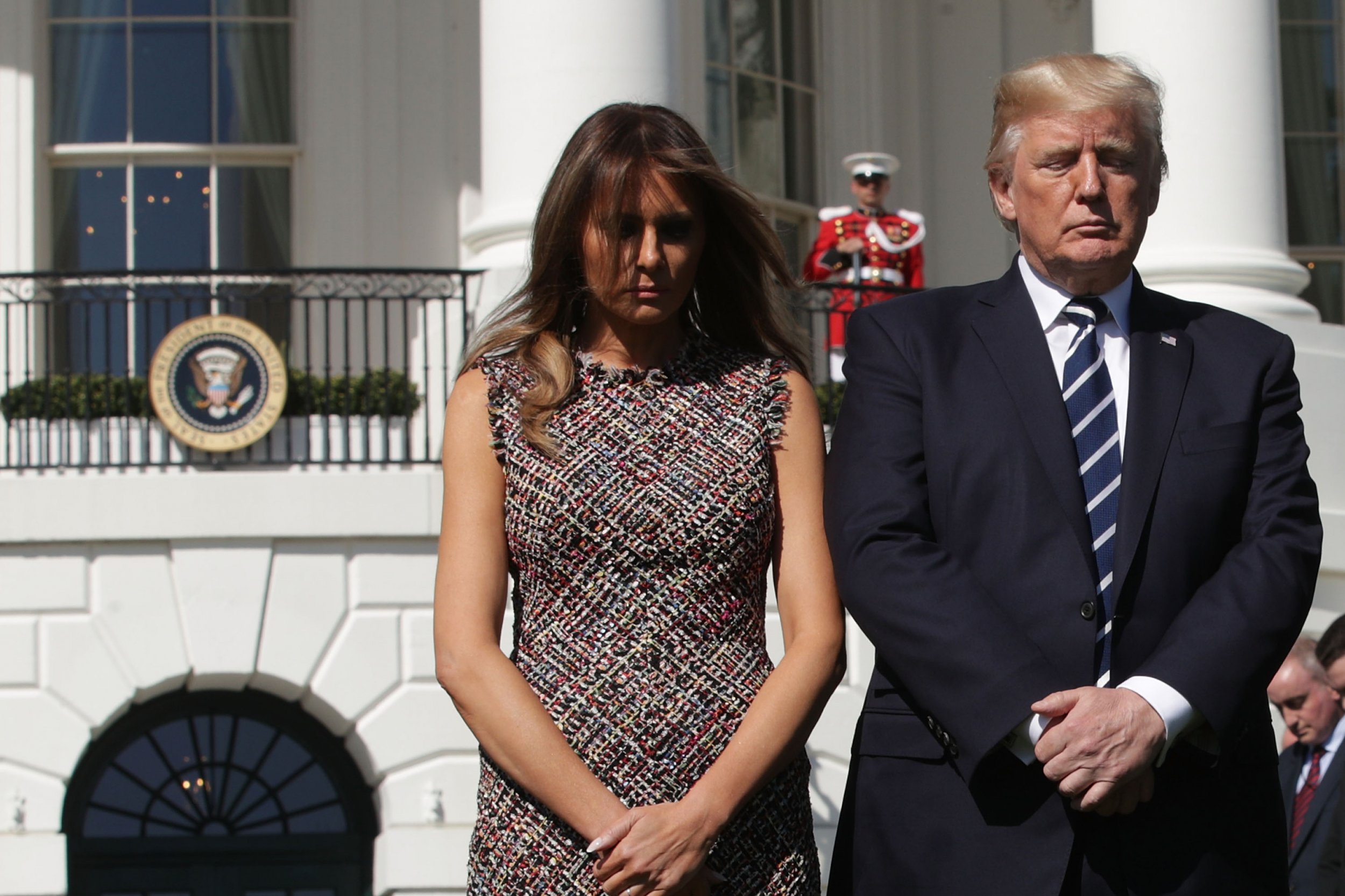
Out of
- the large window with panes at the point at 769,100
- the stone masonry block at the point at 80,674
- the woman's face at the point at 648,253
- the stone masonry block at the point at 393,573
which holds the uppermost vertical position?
the large window with panes at the point at 769,100

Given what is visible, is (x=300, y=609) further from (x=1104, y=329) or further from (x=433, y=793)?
(x=1104, y=329)

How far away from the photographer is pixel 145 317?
1052 centimetres

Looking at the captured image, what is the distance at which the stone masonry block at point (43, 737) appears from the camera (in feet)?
31.9

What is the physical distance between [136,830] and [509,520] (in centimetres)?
770

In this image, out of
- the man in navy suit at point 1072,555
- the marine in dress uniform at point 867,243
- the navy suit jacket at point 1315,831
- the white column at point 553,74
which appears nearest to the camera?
the man in navy suit at point 1072,555

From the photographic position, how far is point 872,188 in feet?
36.3

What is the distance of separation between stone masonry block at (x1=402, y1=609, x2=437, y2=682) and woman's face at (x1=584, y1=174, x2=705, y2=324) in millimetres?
6627

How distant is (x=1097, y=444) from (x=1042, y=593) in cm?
31

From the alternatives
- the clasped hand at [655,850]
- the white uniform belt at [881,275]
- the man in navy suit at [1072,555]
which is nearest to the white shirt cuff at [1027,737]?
the man in navy suit at [1072,555]

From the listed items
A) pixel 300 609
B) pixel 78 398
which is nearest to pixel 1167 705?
pixel 300 609

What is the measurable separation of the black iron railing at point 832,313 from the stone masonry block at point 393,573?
2.36 meters

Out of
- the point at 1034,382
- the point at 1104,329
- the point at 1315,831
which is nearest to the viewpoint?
the point at 1034,382

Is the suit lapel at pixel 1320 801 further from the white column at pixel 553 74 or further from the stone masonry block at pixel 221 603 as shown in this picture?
the stone masonry block at pixel 221 603

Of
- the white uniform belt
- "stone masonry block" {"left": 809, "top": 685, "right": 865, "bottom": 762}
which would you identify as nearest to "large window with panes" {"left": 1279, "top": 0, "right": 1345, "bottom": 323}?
the white uniform belt
